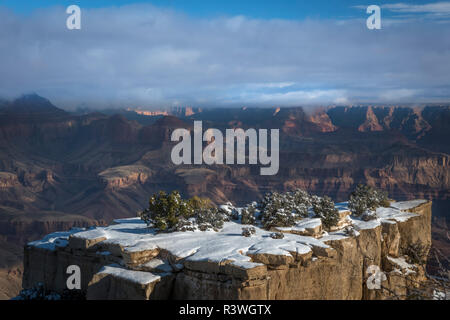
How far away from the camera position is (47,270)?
2450 cm

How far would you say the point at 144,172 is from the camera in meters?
139

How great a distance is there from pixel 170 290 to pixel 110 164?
486 ft

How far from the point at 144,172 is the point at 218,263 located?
125225mm

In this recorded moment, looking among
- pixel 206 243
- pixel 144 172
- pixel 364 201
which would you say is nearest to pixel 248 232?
pixel 206 243

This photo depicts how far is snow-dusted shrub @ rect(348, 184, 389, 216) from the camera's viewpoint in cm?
3098

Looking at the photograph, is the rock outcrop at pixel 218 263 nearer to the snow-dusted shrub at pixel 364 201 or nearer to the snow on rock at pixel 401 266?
the snow on rock at pixel 401 266

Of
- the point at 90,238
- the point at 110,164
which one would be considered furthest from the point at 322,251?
the point at 110,164

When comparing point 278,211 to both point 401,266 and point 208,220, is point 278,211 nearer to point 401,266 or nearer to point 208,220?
point 208,220

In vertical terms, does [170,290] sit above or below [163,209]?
below

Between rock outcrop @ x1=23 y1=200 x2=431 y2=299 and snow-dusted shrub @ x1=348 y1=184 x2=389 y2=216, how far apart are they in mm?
3130

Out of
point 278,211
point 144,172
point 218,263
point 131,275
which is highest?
point 278,211

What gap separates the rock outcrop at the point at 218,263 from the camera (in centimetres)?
1689

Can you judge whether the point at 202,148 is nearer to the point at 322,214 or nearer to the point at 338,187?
the point at 338,187

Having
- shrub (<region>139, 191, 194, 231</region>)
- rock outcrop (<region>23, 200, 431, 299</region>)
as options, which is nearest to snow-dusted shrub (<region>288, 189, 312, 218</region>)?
rock outcrop (<region>23, 200, 431, 299</region>)
